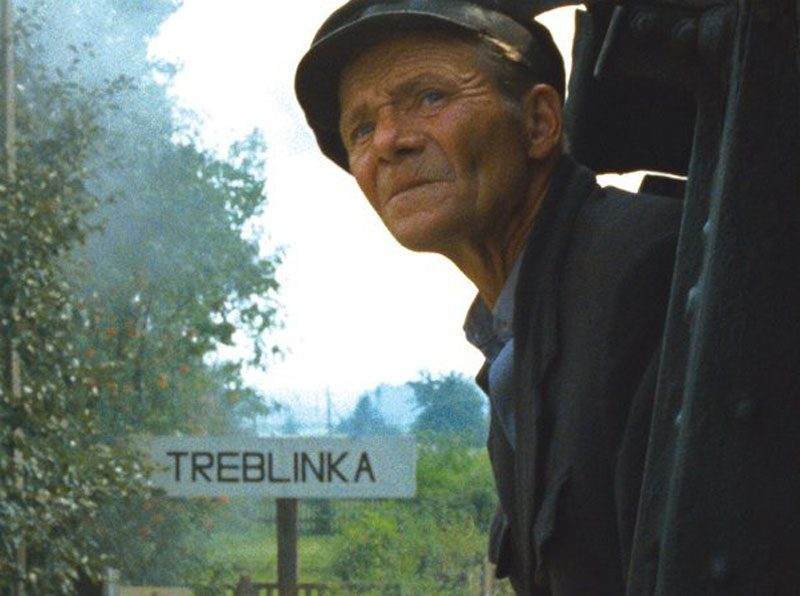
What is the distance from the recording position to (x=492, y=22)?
1.37 meters

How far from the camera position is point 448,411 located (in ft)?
37.1

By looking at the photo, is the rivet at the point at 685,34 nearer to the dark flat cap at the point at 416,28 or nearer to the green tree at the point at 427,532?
the dark flat cap at the point at 416,28

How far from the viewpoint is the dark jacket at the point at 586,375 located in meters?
1.26

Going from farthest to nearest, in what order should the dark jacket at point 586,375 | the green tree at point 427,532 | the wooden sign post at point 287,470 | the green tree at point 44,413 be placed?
the green tree at point 427,532 < the wooden sign post at point 287,470 < the green tree at point 44,413 < the dark jacket at point 586,375

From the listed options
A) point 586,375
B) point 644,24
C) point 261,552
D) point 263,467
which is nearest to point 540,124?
point 586,375

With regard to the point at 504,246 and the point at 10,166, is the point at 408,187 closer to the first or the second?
the point at 504,246

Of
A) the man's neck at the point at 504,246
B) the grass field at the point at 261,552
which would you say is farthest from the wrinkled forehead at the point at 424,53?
the grass field at the point at 261,552

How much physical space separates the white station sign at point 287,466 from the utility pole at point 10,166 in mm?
1023

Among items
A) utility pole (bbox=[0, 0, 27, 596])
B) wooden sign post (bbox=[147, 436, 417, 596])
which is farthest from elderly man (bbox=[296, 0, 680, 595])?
wooden sign post (bbox=[147, 436, 417, 596])

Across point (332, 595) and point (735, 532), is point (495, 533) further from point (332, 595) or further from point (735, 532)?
point (332, 595)

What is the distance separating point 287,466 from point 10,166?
1977 millimetres

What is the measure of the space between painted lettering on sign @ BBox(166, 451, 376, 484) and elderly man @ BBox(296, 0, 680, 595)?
27.0ft

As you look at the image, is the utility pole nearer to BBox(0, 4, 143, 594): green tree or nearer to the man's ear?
BBox(0, 4, 143, 594): green tree

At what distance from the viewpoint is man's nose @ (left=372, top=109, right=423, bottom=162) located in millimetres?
1397
